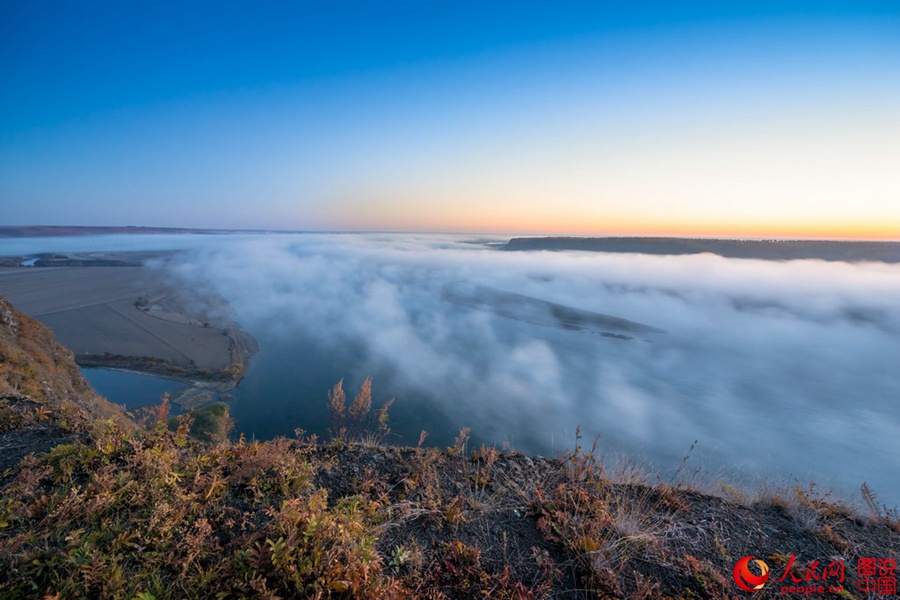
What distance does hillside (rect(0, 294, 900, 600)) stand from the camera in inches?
104

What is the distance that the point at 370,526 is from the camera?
367 centimetres

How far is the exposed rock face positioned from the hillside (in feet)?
0.20

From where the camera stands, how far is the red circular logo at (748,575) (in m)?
3.53

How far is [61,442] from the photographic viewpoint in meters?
4.54

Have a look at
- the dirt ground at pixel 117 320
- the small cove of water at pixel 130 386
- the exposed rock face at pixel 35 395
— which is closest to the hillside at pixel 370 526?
the exposed rock face at pixel 35 395

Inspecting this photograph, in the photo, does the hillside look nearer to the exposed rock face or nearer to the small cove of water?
the exposed rock face

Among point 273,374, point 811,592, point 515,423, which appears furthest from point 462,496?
point 273,374

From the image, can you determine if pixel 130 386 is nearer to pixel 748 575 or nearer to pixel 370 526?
pixel 370 526

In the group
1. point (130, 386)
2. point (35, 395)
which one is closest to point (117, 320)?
point (130, 386)

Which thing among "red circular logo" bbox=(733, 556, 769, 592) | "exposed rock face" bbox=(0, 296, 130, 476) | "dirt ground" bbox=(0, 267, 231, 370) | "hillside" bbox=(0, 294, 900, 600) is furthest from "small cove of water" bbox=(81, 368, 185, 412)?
"red circular logo" bbox=(733, 556, 769, 592)

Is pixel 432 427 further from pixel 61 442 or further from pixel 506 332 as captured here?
pixel 506 332

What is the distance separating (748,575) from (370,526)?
13.5 ft

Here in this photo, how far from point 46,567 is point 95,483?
936 millimetres

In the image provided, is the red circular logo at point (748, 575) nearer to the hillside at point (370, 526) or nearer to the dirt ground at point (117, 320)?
the hillside at point (370, 526)
